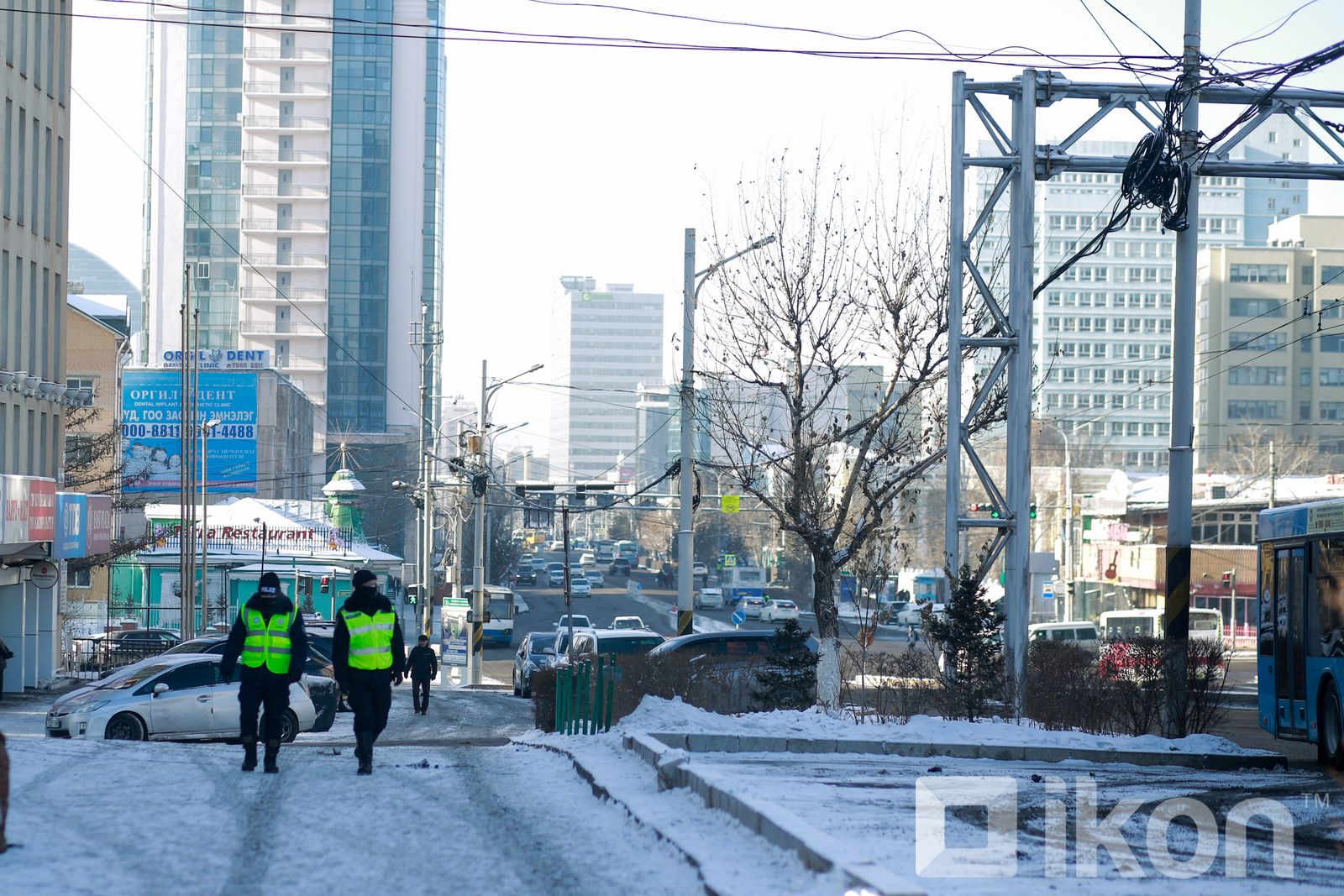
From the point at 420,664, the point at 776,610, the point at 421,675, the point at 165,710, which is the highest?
the point at 165,710

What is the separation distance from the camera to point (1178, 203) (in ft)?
57.4

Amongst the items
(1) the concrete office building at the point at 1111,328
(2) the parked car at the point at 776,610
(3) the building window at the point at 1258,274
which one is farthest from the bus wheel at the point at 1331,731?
(1) the concrete office building at the point at 1111,328

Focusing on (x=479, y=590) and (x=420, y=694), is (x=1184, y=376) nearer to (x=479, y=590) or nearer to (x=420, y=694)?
(x=420, y=694)

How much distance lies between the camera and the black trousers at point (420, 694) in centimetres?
2932

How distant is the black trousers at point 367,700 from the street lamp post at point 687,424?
13222mm

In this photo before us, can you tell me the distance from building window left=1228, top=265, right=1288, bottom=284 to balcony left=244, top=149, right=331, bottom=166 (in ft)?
245

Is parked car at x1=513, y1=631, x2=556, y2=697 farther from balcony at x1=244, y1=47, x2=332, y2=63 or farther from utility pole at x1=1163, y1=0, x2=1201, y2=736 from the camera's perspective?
balcony at x1=244, y1=47, x2=332, y2=63

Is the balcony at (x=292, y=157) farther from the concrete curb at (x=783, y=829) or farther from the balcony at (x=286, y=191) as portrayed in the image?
the concrete curb at (x=783, y=829)

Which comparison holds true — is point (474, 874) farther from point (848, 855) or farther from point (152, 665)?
point (152, 665)

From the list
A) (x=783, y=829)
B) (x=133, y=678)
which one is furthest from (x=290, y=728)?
(x=783, y=829)

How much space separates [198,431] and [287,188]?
59.6m

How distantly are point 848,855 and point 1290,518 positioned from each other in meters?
12.4

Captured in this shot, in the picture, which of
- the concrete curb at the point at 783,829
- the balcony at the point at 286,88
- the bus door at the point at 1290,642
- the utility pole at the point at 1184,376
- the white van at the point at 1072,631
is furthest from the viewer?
the balcony at the point at 286,88

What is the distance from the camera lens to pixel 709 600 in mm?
85375
